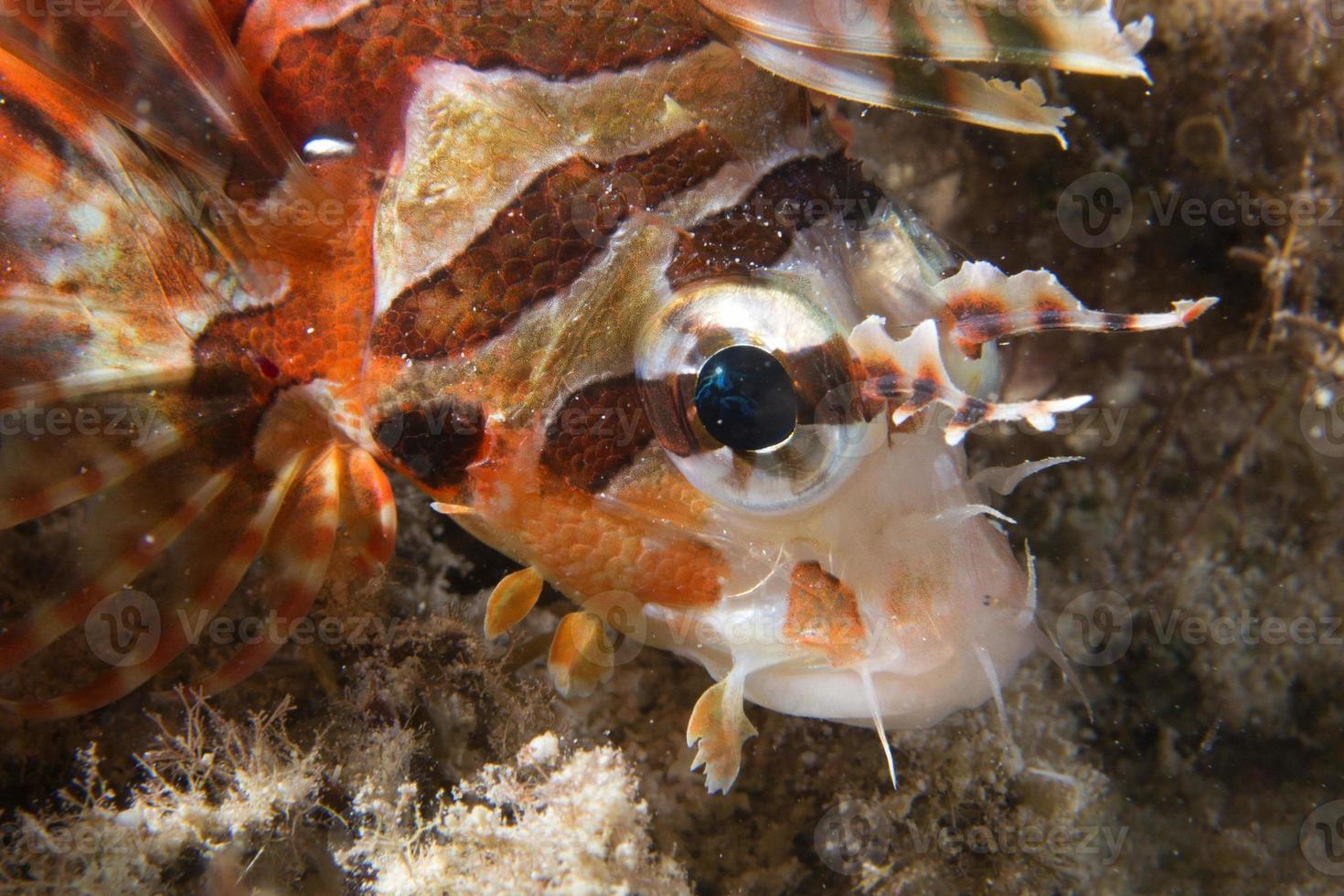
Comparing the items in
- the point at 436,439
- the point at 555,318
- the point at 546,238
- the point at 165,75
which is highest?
the point at 165,75

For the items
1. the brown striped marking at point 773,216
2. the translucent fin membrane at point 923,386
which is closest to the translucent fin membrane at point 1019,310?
the translucent fin membrane at point 923,386

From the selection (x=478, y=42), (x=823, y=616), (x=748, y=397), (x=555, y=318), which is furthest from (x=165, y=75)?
(x=823, y=616)

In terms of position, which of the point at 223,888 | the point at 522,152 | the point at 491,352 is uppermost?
the point at 522,152

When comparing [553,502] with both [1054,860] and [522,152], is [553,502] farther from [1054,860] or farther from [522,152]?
[1054,860]

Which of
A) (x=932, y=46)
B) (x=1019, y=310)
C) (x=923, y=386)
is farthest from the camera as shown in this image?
(x=932, y=46)

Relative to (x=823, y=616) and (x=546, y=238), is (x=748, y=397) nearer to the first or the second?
(x=823, y=616)

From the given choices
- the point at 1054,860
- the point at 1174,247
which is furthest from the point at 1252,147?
the point at 1054,860

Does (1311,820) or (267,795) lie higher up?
(267,795)

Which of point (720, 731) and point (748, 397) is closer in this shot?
point (748, 397)
